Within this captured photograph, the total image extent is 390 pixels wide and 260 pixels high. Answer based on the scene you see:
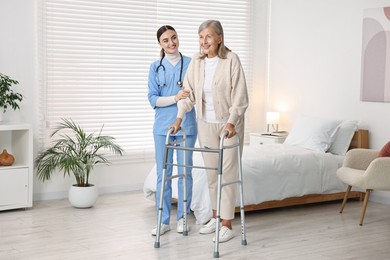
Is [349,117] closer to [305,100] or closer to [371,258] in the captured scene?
[305,100]

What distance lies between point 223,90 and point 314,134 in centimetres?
216

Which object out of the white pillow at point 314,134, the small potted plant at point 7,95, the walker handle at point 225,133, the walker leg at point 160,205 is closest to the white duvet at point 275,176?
the white pillow at point 314,134

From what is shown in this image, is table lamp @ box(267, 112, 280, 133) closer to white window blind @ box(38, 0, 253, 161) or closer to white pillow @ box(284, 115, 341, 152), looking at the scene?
white pillow @ box(284, 115, 341, 152)

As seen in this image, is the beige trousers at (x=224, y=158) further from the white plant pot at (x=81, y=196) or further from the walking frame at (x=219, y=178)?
the white plant pot at (x=81, y=196)

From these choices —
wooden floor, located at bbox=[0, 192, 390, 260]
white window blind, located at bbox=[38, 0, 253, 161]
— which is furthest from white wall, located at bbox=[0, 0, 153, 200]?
wooden floor, located at bbox=[0, 192, 390, 260]

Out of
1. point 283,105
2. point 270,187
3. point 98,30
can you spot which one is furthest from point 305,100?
point 98,30

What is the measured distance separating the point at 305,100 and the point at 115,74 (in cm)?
214

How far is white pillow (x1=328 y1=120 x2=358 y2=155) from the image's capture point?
636 centimetres

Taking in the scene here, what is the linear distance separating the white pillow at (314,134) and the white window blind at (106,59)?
1.50 metres

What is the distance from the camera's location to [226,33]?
7508 millimetres

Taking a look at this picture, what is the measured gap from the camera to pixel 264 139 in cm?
713

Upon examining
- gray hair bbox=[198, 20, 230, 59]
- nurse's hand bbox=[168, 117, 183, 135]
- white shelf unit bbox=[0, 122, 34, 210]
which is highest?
gray hair bbox=[198, 20, 230, 59]

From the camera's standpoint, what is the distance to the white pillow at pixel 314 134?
634cm

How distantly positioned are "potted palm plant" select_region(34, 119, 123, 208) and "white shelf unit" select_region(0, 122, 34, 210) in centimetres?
24
